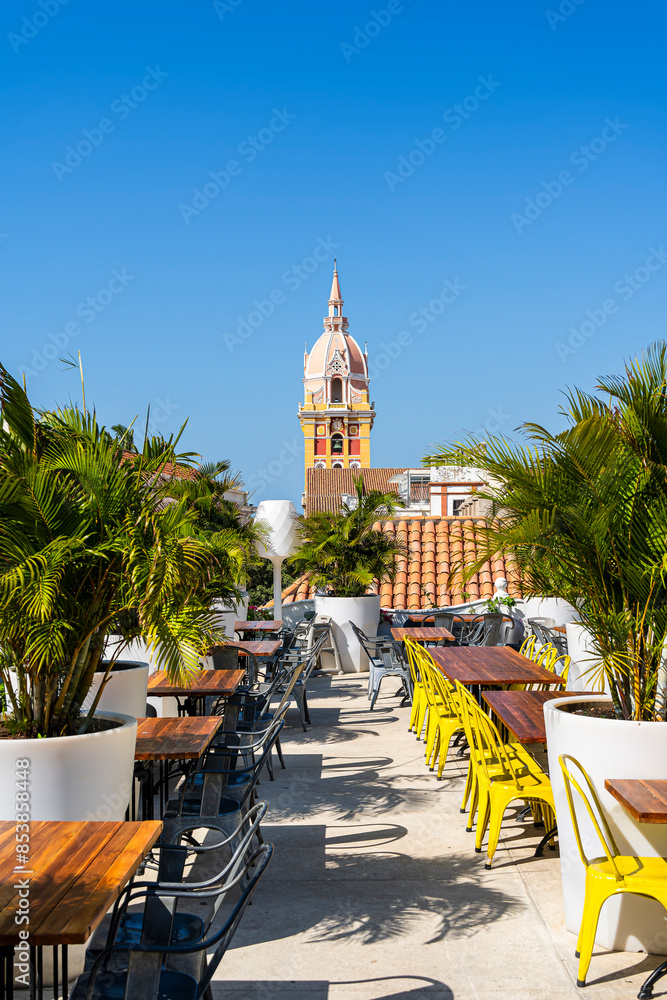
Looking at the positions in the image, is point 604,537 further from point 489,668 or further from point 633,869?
point 489,668

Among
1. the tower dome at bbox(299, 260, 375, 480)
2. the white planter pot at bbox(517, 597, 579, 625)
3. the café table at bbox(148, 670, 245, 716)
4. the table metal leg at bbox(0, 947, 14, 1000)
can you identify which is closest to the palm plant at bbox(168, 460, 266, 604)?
the café table at bbox(148, 670, 245, 716)

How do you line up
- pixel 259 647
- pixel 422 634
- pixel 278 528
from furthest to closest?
pixel 278 528 < pixel 422 634 < pixel 259 647

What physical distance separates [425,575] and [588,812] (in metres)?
11.3

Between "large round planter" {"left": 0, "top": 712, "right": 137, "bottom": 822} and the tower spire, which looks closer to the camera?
"large round planter" {"left": 0, "top": 712, "right": 137, "bottom": 822}

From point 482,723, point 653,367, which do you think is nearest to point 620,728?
point 482,723

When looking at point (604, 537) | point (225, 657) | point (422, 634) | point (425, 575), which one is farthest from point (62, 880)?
point (425, 575)

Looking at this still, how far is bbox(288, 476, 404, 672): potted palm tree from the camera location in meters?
12.3

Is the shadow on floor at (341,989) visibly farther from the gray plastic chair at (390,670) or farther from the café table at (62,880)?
the gray plastic chair at (390,670)

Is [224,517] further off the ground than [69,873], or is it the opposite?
[224,517]

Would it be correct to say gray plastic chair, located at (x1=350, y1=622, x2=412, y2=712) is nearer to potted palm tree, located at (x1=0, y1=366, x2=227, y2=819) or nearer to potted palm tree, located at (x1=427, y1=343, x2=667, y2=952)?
potted palm tree, located at (x1=427, y1=343, x2=667, y2=952)

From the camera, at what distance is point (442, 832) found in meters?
5.28

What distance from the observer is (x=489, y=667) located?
702 centimetres

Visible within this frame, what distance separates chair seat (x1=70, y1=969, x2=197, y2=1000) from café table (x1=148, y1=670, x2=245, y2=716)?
3107mm

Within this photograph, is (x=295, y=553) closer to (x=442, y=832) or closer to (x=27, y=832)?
(x=442, y=832)
